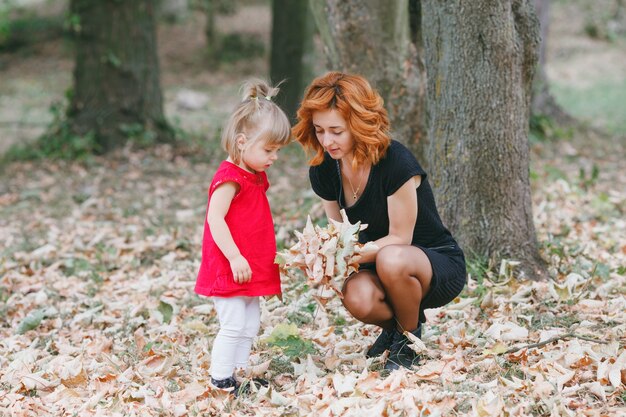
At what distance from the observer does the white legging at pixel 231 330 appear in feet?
11.4

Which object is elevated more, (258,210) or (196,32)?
(196,32)

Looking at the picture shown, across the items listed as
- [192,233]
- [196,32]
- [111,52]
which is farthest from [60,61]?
[192,233]

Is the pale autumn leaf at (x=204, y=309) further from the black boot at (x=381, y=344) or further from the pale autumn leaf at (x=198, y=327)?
the black boot at (x=381, y=344)

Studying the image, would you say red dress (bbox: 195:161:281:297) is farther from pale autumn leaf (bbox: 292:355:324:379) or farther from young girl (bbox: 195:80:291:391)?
pale autumn leaf (bbox: 292:355:324:379)

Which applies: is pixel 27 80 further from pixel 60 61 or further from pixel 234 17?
pixel 234 17

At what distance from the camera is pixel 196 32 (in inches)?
930

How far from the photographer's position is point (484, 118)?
4586 millimetres

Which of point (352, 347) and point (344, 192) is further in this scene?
point (352, 347)

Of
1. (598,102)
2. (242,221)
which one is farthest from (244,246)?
(598,102)

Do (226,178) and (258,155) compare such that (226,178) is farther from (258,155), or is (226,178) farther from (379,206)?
(379,206)

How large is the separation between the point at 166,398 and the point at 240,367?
41cm

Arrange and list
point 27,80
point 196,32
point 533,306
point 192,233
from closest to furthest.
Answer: point 533,306 < point 192,233 < point 27,80 < point 196,32

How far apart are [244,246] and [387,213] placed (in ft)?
2.41

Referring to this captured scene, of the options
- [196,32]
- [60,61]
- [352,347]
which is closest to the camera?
[352,347]
